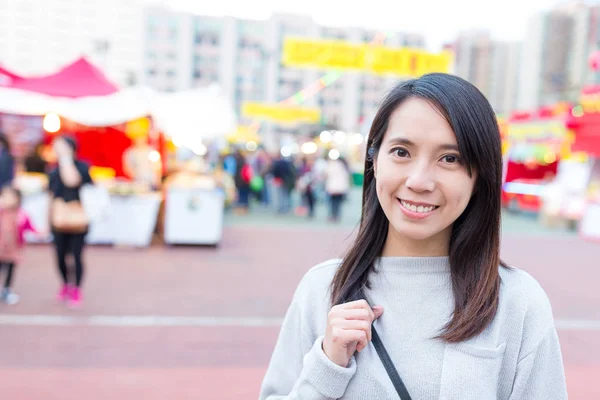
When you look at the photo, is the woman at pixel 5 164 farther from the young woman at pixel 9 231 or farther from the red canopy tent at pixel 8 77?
the red canopy tent at pixel 8 77

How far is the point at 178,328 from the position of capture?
5.40m

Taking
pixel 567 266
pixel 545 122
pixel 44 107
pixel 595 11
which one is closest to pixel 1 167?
pixel 44 107

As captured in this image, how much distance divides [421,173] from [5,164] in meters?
7.54

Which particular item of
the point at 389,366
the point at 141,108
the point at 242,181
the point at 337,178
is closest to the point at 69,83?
the point at 141,108

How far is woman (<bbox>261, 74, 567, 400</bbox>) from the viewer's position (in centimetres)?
121

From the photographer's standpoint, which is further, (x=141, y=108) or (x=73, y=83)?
(x=141, y=108)

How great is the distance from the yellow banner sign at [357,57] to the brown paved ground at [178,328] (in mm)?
4614

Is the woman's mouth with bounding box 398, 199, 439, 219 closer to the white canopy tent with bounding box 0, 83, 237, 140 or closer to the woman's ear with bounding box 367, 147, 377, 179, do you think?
the woman's ear with bounding box 367, 147, 377, 179

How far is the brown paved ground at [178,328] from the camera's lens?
4.15 metres

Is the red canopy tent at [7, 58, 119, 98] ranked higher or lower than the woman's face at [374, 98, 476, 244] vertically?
higher

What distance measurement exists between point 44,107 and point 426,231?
10.4 meters

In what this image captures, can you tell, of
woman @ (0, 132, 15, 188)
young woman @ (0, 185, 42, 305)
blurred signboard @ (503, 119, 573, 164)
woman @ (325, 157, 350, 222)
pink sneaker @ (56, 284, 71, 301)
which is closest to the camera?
young woman @ (0, 185, 42, 305)

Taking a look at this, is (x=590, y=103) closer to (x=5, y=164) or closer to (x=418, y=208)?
(x=5, y=164)

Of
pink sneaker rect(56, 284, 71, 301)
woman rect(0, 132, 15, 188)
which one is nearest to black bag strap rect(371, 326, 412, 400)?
pink sneaker rect(56, 284, 71, 301)
